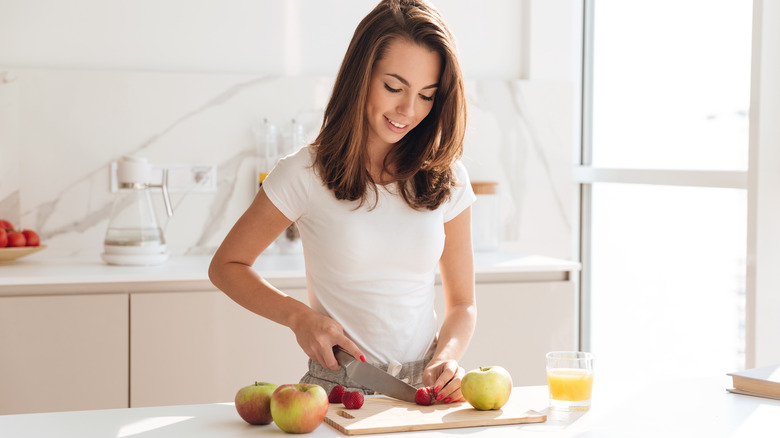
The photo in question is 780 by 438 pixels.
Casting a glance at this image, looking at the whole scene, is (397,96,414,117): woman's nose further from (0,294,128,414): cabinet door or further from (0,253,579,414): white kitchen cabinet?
(0,294,128,414): cabinet door

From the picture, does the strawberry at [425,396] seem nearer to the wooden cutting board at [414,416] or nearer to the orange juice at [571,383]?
the wooden cutting board at [414,416]

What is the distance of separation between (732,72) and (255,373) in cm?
170

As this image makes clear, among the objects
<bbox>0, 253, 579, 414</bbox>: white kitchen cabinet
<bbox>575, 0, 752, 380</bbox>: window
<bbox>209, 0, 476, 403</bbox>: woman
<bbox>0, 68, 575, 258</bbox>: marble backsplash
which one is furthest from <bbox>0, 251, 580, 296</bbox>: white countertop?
<bbox>209, 0, 476, 403</bbox>: woman

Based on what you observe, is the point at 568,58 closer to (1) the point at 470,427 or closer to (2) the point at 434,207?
(2) the point at 434,207

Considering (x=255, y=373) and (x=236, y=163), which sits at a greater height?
(x=236, y=163)

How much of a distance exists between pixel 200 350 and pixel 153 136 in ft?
2.77

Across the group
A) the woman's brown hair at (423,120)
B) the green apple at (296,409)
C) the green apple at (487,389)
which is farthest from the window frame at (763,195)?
the green apple at (296,409)

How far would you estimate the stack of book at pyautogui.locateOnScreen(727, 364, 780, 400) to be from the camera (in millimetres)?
1410

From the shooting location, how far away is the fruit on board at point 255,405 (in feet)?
3.94

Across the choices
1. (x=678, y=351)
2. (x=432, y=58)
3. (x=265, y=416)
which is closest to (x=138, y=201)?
(x=432, y=58)

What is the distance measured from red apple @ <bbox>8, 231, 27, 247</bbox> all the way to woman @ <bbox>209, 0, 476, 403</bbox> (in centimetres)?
122

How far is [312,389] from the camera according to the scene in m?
1.19

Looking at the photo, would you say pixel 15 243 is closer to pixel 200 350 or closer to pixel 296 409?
pixel 200 350

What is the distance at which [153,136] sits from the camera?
9.52 feet
